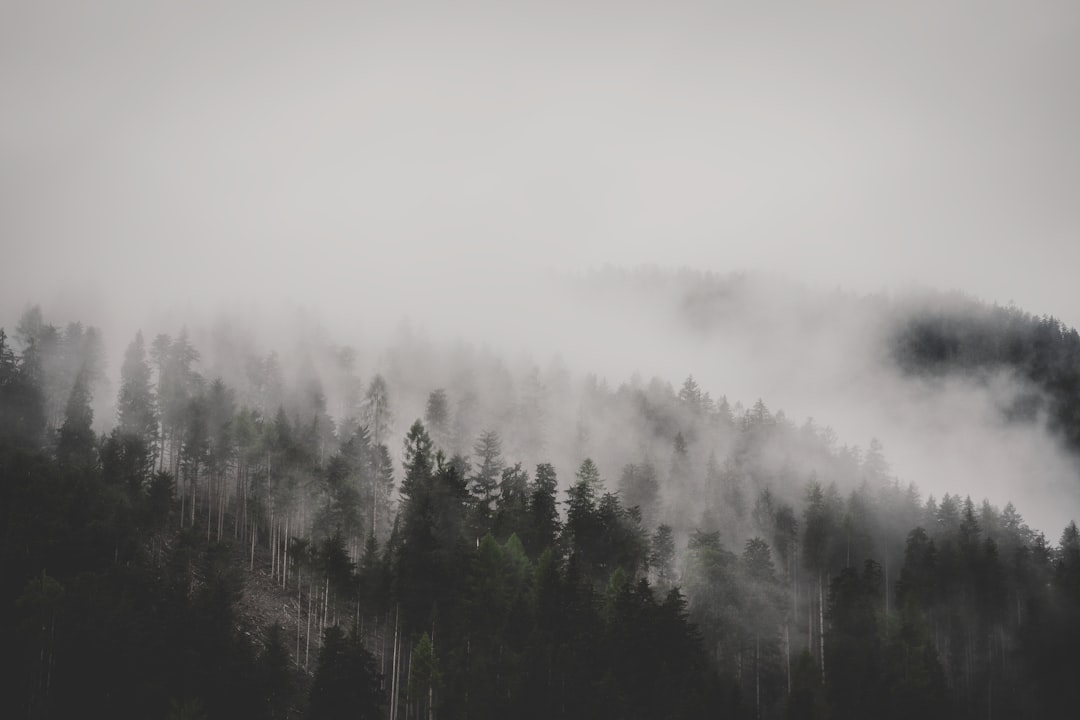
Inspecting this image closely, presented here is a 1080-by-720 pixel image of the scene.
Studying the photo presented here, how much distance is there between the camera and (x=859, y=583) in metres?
69.6

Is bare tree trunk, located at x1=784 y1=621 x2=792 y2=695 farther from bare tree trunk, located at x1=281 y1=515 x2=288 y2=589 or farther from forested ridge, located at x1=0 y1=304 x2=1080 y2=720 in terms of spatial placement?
bare tree trunk, located at x1=281 y1=515 x2=288 y2=589

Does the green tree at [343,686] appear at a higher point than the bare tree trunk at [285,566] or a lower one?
lower

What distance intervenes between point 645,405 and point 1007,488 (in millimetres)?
91936

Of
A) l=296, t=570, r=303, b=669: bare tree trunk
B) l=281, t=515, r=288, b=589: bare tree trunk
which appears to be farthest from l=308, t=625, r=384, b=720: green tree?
l=281, t=515, r=288, b=589: bare tree trunk

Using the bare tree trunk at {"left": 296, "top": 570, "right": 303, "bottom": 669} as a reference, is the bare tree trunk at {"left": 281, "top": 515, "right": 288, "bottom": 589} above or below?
above

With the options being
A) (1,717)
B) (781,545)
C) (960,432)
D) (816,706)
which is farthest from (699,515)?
(960,432)

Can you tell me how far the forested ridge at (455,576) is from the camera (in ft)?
171

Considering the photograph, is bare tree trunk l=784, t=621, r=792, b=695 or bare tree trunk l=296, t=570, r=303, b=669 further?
bare tree trunk l=784, t=621, r=792, b=695

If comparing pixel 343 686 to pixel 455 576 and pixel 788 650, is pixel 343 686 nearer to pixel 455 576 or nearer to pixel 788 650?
pixel 455 576

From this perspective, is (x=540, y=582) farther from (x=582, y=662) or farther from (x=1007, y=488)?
(x=1007, y=488)

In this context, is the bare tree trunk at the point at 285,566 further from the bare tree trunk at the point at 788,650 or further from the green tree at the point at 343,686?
the bare tree trunk at the point at 788,650

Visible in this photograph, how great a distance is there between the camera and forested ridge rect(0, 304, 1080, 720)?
171ft

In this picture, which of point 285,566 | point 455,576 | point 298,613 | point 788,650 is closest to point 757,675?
point 788,650

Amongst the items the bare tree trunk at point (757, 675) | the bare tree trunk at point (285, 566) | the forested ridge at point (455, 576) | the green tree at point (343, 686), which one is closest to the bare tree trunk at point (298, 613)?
the forested ridge at point (455, 576)
